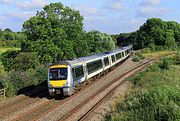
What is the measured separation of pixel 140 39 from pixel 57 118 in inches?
3782

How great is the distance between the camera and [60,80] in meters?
25.4

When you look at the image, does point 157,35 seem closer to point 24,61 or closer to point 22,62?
point 24,61

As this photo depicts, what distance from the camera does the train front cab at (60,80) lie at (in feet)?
82.8

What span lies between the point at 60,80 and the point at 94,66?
31.4 ft

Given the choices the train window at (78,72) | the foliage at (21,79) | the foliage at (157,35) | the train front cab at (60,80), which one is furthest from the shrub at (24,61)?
the foliage at (157,35)

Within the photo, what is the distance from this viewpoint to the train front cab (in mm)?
25250

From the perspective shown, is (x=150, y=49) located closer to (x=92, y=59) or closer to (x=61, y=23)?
(x=61, y=23)

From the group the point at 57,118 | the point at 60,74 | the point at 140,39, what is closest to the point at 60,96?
the point at 60,74

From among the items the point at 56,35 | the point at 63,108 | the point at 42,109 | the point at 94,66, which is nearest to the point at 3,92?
the point at 42,109

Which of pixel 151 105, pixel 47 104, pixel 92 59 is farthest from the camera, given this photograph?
pixel 92 59

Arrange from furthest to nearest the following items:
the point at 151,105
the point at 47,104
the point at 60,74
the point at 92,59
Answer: the point at 92,59, the point at 60,74, the point at 47,104, the point at 151,105

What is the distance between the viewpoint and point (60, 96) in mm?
27031

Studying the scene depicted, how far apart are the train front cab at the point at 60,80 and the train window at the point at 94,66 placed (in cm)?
635

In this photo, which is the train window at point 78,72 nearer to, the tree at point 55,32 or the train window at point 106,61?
the train window at point 106,61
